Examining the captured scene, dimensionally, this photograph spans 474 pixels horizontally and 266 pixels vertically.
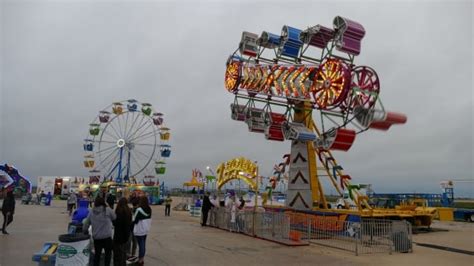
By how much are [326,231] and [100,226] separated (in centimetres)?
954

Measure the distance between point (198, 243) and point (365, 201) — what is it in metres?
8.85

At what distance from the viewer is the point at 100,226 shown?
22.4ft

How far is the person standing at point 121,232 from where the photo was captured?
7.16m

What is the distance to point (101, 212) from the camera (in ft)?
22.4

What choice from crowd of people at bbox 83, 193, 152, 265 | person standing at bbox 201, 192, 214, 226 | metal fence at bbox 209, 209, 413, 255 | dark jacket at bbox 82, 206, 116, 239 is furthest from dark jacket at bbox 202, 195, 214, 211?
dark jacket at bbox 82, 206, 116, 239

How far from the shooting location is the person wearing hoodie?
268 inches

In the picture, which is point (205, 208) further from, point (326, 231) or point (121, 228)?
point (121, 228)

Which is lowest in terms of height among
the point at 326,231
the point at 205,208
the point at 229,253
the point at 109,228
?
the point at 229,253

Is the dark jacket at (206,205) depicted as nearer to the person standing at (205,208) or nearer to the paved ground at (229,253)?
the person standing at (205,208)

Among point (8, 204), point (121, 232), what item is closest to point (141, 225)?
point (121, 232)

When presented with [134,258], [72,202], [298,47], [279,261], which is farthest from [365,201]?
[72,202]

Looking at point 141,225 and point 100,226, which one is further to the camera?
point 141,225

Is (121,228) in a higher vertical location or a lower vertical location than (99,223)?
lower

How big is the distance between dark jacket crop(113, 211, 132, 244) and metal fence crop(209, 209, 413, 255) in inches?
270
